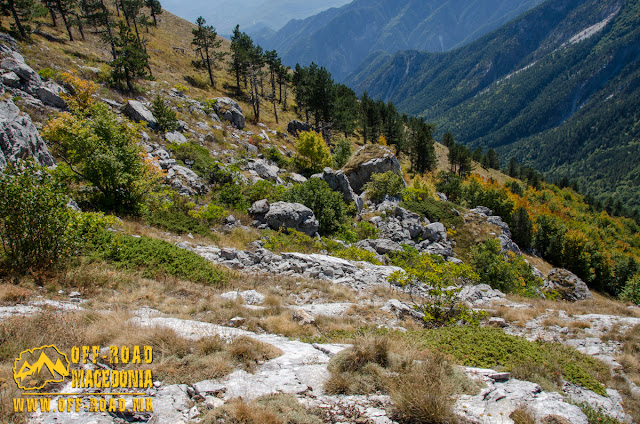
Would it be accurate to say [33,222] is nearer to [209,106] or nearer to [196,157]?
[196,157]

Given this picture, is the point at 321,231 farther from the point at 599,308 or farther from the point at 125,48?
the point at 125,48

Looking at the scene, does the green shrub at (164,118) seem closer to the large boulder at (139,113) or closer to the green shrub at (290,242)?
the large boulder at (139,113)

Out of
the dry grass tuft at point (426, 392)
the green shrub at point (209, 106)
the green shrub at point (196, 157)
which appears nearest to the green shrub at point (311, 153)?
the green shrub at point (196, 157)

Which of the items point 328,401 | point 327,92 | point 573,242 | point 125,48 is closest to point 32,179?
point 328,401

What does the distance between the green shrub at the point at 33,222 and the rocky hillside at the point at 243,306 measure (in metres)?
0.03

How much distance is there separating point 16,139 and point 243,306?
1081 centimetres

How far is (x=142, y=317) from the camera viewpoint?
235 inches

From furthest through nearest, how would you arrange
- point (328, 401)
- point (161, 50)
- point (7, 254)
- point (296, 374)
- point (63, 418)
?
point (161, 50) < point (7, 254) < point (296, 374) < point (328, 401) < point (63, 418)

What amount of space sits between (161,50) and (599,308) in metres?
59.9

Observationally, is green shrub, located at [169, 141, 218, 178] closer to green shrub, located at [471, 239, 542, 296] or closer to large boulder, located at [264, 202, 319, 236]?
large boulder, located at [264, 202, 319, 236]

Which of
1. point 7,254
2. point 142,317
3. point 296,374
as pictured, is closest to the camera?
point 296,374

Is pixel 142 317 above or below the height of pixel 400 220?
below

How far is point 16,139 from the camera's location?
10.8 metres

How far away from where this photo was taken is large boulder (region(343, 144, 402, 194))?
2972cm
